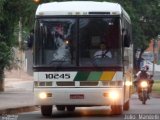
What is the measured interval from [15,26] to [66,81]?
1953cm

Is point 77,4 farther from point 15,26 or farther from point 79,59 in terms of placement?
point 15,26

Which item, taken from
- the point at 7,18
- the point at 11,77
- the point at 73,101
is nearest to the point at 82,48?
the point at 73,101

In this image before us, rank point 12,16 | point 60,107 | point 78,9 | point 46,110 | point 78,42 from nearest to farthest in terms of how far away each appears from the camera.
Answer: point 78,42 → point 78,9 → point 46,110 → point 60,107 → point 12,16

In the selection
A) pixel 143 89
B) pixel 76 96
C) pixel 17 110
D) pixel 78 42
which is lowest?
pixel 143 89

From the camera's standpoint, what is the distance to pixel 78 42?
2111 cm

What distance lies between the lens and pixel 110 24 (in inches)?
838

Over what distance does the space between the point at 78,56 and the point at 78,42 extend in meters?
0.45

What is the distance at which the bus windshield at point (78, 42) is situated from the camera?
68.6ft

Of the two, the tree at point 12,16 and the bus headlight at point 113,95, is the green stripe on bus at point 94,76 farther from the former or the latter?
the tree at point 12,16

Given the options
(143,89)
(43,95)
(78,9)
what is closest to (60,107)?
(43,95)

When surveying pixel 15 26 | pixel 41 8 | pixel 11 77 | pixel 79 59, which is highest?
pixel 41 8

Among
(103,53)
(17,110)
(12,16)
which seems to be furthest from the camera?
(12,16)

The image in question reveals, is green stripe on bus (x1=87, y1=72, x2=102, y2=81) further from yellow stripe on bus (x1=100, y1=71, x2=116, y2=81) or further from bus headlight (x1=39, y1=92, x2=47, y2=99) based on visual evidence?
bus headlight (x1=39, y1=92, x2=47, y2=99)

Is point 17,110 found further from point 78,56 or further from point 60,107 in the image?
point 78,56
